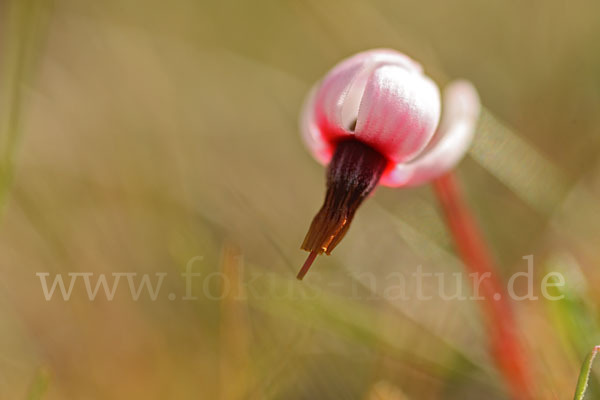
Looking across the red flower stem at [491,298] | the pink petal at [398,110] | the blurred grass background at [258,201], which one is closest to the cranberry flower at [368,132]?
the pink petal at [398,110]

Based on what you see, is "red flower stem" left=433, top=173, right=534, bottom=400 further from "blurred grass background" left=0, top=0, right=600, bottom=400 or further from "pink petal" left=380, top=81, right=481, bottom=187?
"pink petal" left=380, top=81, right=481, bottom=187

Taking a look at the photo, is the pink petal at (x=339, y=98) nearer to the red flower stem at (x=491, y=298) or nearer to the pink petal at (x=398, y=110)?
the pink petal at (x=398, y=110)

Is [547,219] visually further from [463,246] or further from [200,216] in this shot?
[200,216]

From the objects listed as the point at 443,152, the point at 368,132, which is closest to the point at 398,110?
the point at 368,132

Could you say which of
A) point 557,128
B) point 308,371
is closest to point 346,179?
point 308,371

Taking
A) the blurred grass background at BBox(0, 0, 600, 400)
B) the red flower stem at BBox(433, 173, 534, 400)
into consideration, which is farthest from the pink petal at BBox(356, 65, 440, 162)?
the red flower stem at BBox(433, 173, 534, 400)
